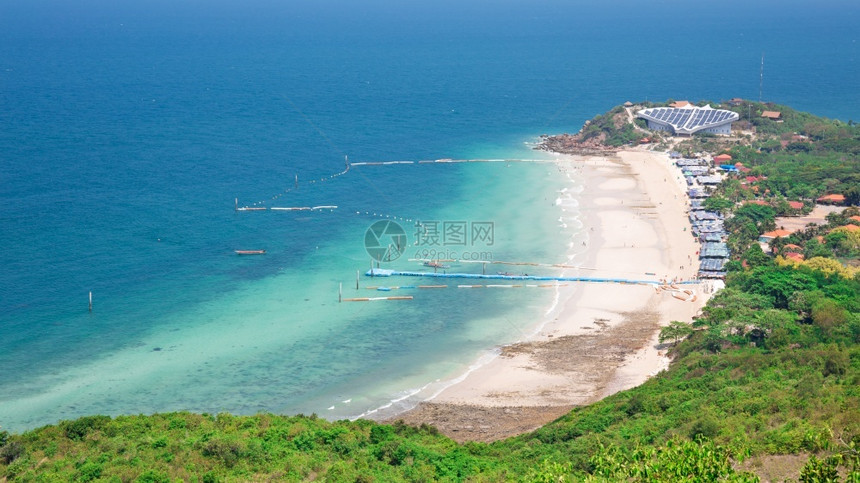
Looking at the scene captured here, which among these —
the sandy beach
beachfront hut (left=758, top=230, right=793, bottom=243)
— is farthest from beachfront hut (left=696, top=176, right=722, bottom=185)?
beachfront hut (left=758, top=230, right=793, bottom=243)

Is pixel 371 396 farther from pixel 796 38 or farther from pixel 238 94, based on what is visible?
pixel 796 38

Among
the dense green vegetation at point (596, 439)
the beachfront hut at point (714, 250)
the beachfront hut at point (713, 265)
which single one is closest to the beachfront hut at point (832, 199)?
the beachfront hut at point (714, 250)

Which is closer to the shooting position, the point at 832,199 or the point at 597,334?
the point at 597,334

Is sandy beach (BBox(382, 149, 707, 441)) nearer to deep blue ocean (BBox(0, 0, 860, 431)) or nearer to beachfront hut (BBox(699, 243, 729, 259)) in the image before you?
beachfront hut (BBox(699, 243, 729, 259))

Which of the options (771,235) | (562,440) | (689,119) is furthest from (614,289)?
(689,119)

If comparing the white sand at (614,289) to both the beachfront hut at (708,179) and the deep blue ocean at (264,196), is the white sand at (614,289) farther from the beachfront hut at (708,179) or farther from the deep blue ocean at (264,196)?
the deep blue ocean at (264,196)

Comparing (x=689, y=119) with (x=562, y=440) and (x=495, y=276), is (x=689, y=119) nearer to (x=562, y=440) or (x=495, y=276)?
(x=495, y=276)
